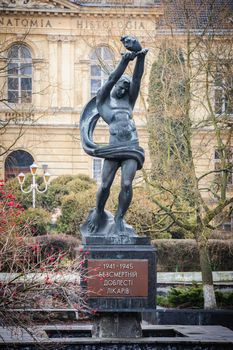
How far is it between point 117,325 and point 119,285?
0.62 meters

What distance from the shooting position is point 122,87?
608 inches

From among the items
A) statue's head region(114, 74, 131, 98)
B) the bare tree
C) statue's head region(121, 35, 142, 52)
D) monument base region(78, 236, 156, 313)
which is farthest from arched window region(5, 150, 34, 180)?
statue's head region(121, 35, 142, 52)

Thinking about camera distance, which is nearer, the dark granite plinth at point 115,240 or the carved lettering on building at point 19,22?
the dark granite plinth at point 115,240

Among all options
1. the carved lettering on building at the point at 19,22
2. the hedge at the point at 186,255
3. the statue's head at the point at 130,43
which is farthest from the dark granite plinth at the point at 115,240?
the carved lettering on building at the point at 19,22

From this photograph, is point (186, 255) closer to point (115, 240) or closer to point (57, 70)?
point (115, 240)

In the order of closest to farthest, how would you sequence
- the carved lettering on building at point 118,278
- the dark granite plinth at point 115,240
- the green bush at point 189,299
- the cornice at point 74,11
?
the carved lettering on building at point 118,278 → the dark granite plinth at point 115,240 → the green bush at point 189,299 → the cornice at point 74,11

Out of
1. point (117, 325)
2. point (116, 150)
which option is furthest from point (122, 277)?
point (116, 150)

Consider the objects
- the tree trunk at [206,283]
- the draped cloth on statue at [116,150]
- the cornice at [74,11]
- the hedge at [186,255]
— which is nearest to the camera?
the draped cloth on statue at [116,150]

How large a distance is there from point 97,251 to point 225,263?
17.6 m

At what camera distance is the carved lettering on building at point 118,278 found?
14.8 metres

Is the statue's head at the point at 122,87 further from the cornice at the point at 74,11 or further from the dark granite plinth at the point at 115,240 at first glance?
the cornice at the point at 74,11

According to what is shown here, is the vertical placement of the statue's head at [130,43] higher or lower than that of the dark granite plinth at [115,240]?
higher

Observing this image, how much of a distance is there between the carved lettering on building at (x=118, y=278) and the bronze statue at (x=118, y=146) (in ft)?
1.85

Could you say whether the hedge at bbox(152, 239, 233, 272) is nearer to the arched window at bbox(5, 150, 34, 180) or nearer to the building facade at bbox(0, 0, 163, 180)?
the building facade at bbox(0, 0, 163, 180)
